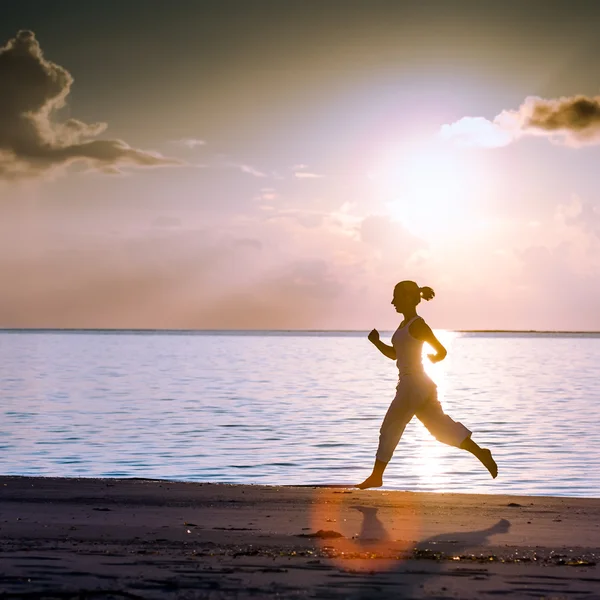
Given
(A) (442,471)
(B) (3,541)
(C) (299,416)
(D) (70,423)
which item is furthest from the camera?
(C) (299,416)

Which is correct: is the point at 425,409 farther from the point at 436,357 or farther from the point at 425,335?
the point at 425,335

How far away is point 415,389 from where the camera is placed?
11945 mm

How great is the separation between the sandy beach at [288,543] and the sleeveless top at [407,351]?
1335 millimetres

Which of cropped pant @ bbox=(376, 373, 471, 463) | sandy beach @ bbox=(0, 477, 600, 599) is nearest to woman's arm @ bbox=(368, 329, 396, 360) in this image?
cropped pant @ bbox=(376, 373, 471, 463)

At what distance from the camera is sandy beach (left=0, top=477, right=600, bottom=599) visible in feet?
21.7

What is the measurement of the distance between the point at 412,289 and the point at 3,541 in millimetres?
5601

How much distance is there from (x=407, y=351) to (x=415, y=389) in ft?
1.39

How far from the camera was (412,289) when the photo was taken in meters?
12.2

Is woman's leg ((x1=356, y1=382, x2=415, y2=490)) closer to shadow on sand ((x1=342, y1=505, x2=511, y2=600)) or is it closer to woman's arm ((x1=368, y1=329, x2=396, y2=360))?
woman's arm ((x1=368, y1=329, x2=396, y2=360))

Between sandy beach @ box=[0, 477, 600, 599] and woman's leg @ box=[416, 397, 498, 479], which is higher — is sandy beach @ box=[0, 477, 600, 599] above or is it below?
below

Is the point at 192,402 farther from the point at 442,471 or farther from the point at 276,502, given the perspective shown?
the point at 276,502

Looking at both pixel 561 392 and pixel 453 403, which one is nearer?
pixel 453 403

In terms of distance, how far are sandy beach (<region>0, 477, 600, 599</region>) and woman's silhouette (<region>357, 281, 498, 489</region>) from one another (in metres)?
0.68

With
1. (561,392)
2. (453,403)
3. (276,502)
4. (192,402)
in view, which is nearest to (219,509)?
(276,502)
